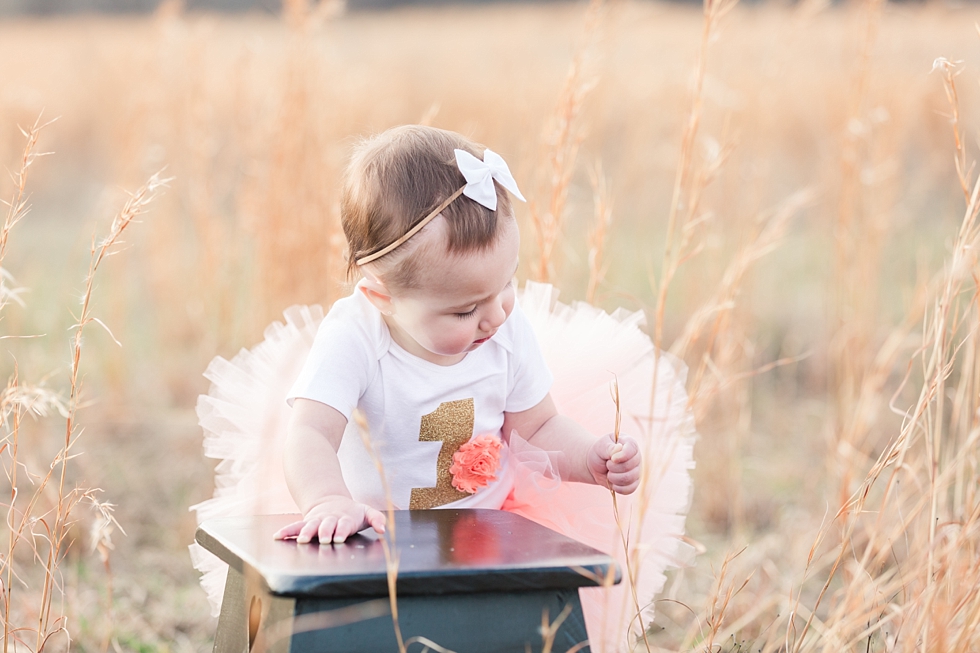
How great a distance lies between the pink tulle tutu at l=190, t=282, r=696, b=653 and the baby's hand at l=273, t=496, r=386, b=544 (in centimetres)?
29

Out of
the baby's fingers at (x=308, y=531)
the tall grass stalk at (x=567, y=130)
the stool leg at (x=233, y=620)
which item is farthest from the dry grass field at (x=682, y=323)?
the baby's fingers at (x=308, y=531)

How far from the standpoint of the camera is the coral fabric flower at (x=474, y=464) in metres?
1.50

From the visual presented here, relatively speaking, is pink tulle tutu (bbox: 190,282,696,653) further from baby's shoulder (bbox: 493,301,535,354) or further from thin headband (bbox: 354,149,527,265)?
thin headband (bbox: 354,149,527,265)

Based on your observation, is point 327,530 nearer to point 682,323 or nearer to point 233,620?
point 233,620

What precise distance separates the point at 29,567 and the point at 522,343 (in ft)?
5.79

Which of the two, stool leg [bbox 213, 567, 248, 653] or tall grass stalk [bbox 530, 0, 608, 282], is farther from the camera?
tall grass stalk [bbox 530, 0, 608, 282]

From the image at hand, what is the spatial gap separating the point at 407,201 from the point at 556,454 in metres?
0.50

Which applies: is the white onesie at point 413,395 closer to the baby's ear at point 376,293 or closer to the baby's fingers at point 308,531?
the baby's ear at point 376,293

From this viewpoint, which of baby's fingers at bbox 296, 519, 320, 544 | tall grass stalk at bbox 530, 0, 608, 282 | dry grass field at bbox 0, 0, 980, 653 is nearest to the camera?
baby's fingers at bbox 296, 519, 320, 544

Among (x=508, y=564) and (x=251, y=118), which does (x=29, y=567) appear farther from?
(x=508, y=564)

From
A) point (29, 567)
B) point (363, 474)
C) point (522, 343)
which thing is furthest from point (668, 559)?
point (29, 567)

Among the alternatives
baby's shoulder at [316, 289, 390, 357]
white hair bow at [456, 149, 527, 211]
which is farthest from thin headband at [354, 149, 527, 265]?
baby's shoulder at [316, 289, 390, 357]

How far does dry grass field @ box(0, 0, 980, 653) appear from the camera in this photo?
1294 millimetres

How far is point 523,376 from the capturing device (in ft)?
5.14
